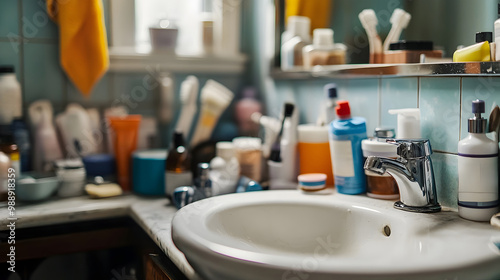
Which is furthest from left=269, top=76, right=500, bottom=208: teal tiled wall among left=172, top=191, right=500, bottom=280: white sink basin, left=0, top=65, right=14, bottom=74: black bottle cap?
left=0, top=65, right=14, bottom=74: black bottle cap

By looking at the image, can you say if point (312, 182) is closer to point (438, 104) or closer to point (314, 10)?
point (438, 104)

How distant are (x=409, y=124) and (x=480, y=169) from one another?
0.17 metres

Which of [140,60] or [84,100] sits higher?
[140,60]

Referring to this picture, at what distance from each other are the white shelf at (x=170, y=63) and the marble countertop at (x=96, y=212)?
43cm

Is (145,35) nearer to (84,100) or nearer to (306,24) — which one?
(84,100)

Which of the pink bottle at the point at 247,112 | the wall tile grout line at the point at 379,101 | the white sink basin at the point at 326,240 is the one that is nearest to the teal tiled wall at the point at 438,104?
the wall tile grout line at the point at 379,101

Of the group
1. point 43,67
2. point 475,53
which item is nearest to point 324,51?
point 475,53

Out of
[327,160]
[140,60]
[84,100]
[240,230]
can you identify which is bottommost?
Result: [240,230]

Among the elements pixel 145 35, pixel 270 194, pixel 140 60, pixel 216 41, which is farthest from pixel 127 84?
pixel 270 194

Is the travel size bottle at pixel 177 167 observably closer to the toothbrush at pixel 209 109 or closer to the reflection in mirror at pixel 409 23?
the toothbrush at pixel 209 109

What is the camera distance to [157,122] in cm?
160

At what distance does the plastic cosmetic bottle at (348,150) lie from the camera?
1.09 meters

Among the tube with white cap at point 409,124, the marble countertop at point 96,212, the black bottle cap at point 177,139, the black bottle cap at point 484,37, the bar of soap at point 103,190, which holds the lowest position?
the marble countertop at point 96,212

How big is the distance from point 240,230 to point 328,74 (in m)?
0.51
